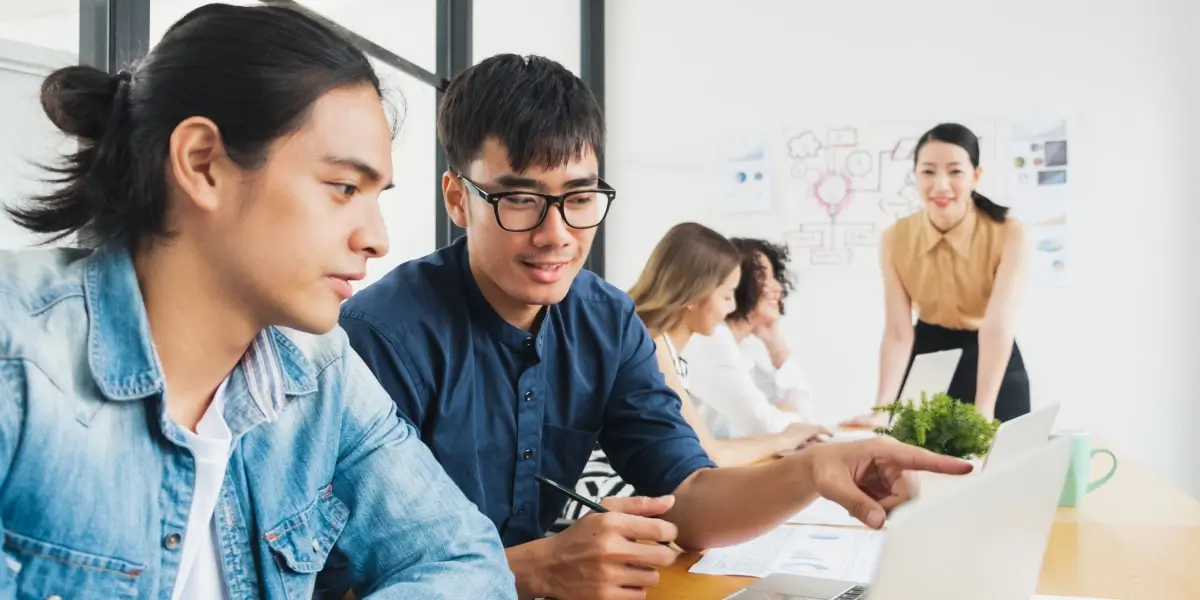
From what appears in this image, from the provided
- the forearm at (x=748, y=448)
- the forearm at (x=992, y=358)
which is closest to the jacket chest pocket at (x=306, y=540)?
the forearm at (x=748, y=448)

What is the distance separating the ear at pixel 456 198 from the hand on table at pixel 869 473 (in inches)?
25.5

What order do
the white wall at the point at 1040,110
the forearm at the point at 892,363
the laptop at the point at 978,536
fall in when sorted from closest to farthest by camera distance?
1. the laptop at the point at 978,536
2. the white wall at the point at 1040,110
3. the forearm at the point at 892,363

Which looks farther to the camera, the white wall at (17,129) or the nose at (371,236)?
the white wall at (17,129)

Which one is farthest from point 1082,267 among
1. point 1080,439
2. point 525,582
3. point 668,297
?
point 525,582

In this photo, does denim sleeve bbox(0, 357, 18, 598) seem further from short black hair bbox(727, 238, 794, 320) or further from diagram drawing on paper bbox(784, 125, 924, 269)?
diagram drawing on paper bbox(784, 125, 924, 269)

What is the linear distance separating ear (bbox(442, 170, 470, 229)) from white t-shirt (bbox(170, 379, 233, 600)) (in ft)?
2.04

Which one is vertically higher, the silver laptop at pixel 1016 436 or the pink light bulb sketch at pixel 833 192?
the pink light bulb sketch at pixel 833 192

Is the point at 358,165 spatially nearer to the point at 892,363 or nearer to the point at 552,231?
Result: the point at 552,231

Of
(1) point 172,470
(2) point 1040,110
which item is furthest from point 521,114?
(2) point 1040,110

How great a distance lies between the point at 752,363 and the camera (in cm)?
364

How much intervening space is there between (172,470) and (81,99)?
0.36m

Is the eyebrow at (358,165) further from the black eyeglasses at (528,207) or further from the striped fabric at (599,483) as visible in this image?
the striped fabric at (599,483)

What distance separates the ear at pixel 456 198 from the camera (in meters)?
1.48

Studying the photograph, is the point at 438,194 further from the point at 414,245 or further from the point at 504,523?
the point at 504,523
